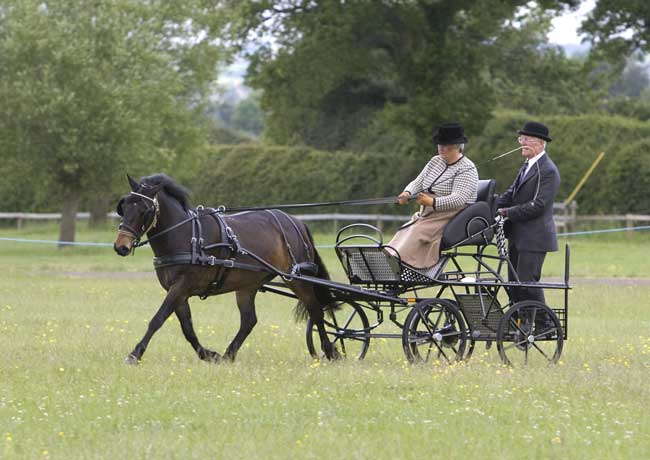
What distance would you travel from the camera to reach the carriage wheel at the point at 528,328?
10.8 metres

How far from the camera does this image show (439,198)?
10.8 metres

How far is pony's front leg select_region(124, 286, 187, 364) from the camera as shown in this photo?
10508 millimetres

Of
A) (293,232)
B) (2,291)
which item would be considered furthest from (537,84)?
(293,232)

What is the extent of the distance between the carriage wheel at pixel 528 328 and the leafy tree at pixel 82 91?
21580 millimetres

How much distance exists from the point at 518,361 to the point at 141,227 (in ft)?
11.6

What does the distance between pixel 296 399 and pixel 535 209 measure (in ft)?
10.9

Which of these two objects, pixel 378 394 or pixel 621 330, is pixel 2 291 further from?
pixel 378 394

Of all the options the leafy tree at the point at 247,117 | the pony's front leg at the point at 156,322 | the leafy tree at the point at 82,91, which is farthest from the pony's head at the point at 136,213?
the leafy tree at the point at 247,117

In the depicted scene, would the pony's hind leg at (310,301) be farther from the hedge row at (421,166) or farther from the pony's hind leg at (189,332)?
the hedge row at (421,166)

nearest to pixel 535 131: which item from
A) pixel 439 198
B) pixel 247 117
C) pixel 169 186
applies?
pixel 439 198

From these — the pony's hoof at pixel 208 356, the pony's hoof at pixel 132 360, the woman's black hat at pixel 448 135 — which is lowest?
the pony's hoof at pixel 208 356

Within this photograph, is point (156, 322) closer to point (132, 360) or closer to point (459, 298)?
point (132, 360)

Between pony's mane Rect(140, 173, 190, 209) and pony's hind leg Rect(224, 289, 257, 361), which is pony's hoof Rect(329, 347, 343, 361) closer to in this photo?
pony's hind leg Rect(224, 289, 257, 361)

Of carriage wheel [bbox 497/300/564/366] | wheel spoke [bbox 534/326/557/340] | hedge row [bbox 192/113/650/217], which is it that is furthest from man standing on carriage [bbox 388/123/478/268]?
hedge row [bbox 192/113/650/217]
